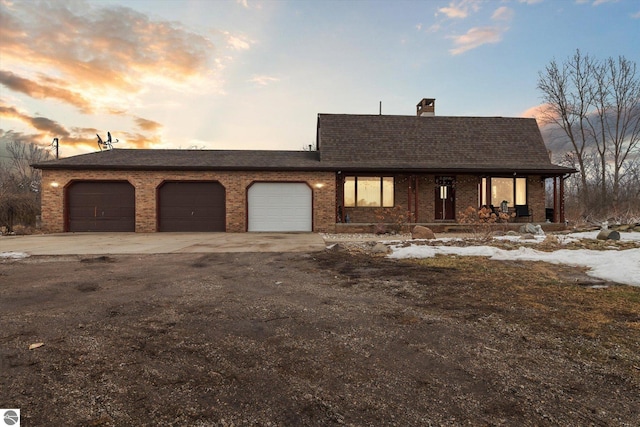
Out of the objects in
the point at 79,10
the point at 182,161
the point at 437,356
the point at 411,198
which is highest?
the point at 79,10

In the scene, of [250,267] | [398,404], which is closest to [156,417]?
[398,404]

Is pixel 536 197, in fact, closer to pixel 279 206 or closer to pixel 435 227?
pixel 435 227

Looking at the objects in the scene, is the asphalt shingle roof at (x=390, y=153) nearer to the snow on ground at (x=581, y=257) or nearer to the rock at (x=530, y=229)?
the rock at (x=530, y=229)

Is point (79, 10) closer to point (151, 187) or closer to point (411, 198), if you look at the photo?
point (151, 187)

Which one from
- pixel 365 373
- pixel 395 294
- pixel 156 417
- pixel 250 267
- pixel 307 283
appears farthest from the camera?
pixel 250 267

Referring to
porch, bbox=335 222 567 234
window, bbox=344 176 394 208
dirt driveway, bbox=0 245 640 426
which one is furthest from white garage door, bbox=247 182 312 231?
dirt driveway, bbox=0 245 640 426

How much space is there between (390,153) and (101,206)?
1549 centimetres

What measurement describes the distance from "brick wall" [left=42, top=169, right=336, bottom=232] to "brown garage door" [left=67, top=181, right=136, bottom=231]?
34 centimetres

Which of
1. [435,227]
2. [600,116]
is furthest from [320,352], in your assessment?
[600,116]

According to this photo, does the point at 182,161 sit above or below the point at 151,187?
above

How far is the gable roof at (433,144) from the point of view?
51.7 ft

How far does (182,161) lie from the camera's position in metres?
15.5

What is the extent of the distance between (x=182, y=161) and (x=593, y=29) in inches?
922

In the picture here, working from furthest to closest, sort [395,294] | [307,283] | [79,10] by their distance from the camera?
[79,10] < [307,283] < [395,294]
